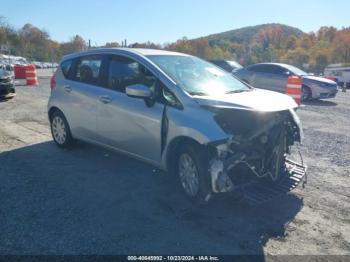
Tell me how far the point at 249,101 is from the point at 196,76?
3.20 feet

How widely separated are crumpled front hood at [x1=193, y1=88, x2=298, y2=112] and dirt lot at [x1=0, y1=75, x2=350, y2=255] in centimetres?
110

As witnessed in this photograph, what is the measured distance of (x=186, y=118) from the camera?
166 inches

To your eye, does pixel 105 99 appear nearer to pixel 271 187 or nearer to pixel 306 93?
pixel 271 187

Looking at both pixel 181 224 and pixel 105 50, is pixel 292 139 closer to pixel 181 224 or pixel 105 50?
pixel 181 224

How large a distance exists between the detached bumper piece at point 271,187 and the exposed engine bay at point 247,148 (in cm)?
8

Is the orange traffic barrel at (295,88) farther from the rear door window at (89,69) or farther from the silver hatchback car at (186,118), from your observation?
the rear door window at (89,69)

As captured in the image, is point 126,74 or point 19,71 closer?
point 126,74

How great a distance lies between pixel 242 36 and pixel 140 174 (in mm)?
190504

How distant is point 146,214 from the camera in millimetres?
4113

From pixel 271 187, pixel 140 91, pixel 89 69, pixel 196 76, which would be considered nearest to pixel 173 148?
pixel 140 91

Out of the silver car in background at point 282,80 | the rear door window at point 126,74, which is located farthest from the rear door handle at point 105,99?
the silver car in background at point 282,80

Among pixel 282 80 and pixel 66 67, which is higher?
pixel 66 67

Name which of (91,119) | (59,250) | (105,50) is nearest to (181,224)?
(59,250)

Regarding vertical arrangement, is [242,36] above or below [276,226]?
above
